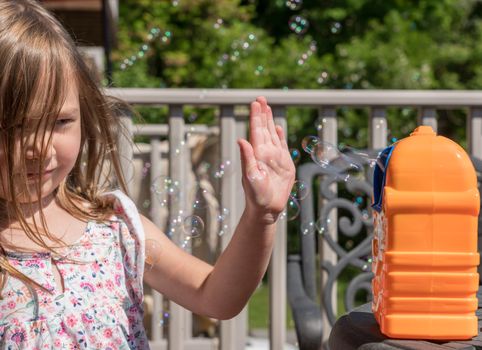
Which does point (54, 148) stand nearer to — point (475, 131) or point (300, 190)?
point (300, 190)

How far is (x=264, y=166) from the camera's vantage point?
1.44 metres

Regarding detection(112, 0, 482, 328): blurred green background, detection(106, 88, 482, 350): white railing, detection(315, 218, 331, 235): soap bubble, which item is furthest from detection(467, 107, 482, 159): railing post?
detection(112, 0, 482, 328): blurred green background

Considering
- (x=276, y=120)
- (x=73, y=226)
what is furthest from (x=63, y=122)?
(x=276, y=120)

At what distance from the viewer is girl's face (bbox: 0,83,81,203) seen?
151 cm

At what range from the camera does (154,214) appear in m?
3.04

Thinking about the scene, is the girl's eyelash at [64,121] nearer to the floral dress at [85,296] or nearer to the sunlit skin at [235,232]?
the sunlit skin at [235,232]

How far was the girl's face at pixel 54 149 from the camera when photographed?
1508 mm

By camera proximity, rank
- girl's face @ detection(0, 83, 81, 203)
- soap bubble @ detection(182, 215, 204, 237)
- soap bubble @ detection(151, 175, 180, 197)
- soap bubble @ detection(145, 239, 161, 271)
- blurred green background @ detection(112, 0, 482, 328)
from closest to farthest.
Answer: girl's face @ detection(0, 83, 81, 203), soap bubble @ detection(145, 239, 161, 271), soap bubble @ detection(182, 215, 204, 237), soap bubble @ detection(151, 175, 180, 197), blurred green background @ detection(112, 0, 482, 328)

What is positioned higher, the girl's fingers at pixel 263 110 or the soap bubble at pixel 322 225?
the girl's fingers at pixel 263 110

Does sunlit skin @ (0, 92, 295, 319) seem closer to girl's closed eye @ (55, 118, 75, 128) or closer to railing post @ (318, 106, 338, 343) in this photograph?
girl's closed eye @ (55, 118, 75, 128)

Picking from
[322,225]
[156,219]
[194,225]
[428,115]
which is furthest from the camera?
[156,219]

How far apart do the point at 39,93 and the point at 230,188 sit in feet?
3.66

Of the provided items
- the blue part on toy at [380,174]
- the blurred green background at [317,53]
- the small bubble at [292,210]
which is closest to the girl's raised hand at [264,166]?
the blue part on toy at [380,174]

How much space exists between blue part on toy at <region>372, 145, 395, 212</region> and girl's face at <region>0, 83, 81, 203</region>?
610mm
